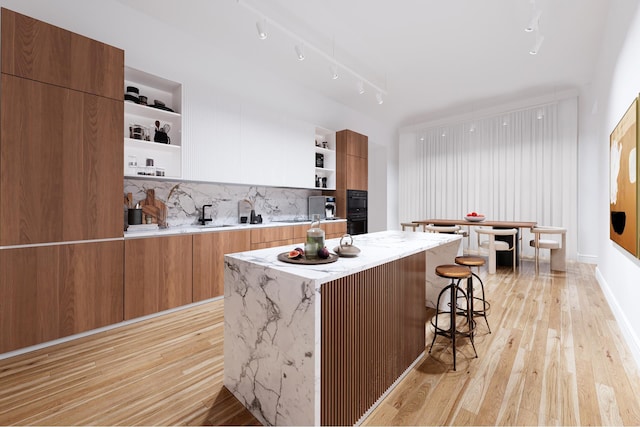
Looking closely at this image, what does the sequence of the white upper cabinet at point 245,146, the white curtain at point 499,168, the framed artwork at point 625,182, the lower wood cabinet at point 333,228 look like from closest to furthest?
1. the framed artwork at point 625,182
2. the white upper cabinet at point 245,146
3. the lower wood cabinet at point 333,228
4. the white curtain at point 499,168

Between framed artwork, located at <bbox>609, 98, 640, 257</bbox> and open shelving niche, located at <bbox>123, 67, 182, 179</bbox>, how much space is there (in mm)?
4170

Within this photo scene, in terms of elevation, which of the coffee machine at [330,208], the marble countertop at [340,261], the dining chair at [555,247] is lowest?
the dining chair at [555,247]

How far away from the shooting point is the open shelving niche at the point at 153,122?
3080mm

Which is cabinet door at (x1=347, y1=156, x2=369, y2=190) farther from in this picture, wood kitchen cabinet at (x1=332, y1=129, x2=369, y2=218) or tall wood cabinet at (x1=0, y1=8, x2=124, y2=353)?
tall wood cabinet at (x1=0, y1=8, x2=124, y2=353)

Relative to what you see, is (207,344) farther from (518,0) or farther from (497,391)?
(518,0)

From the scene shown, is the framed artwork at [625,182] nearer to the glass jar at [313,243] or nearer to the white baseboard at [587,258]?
the glass jar at [313,243]

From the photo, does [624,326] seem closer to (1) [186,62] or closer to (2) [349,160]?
(2) [349,160]

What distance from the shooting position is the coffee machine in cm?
523

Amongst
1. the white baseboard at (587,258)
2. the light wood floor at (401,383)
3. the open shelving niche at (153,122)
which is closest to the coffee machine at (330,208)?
the open shelving niche at (153,122)

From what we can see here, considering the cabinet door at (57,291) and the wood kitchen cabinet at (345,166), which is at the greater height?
the wood kitchen cabinet at (345,166)

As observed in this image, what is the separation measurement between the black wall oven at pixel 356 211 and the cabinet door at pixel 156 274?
10.1 feet

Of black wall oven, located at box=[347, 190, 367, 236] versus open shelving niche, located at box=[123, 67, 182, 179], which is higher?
open shelving niche, located at box=[123, 67, 182, 179]

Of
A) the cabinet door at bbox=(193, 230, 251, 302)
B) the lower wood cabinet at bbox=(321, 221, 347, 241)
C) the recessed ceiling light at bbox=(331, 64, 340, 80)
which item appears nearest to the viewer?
the cabinet door at bbox=(193, 230, 251, 302)

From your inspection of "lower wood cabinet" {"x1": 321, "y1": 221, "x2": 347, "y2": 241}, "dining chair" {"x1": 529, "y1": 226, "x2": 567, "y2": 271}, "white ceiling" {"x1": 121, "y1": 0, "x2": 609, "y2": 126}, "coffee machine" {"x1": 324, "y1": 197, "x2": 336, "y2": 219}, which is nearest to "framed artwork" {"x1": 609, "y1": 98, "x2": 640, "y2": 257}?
"white ceiling" {"x1": 121, "y1": 0, "x2": 609, "y2": 126}
